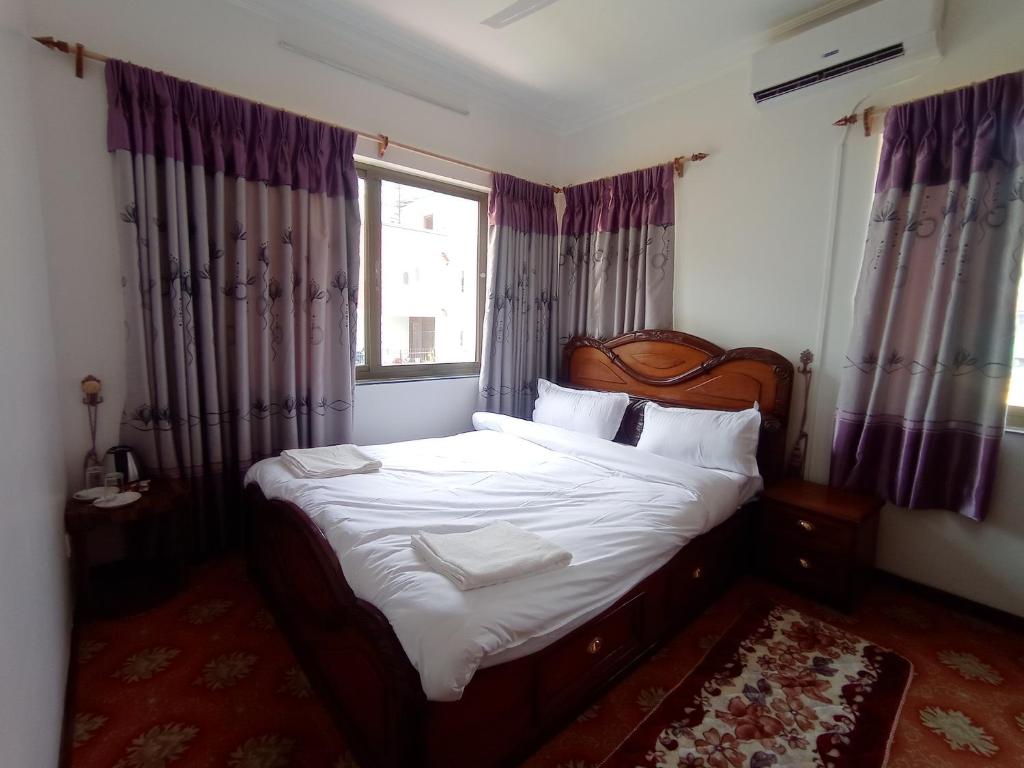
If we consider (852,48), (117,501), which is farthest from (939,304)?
(117,501)

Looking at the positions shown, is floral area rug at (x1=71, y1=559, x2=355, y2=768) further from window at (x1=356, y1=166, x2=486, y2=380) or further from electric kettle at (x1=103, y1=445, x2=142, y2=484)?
window at (x1=356, y1=166, x2=486, y2=380)

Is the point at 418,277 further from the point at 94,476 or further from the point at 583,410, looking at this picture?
the point at 94,476

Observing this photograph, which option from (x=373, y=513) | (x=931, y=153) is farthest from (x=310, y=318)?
(x=931, y=153)

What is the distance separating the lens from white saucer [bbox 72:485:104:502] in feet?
6.55

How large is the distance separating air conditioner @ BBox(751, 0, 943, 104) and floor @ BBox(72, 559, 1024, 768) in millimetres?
2547

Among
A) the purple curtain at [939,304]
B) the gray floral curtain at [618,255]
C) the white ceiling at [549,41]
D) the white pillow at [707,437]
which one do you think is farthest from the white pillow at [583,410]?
the white ceiling at [549,41]

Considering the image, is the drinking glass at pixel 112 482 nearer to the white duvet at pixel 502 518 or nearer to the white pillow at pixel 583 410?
the white duvet at pixel 502 518

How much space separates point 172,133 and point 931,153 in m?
3.36

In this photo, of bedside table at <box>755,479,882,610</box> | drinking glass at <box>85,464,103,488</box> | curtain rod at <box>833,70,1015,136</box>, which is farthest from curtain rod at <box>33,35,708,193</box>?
bedside table at <box>755,479,882,610</box>

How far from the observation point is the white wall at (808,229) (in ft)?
6.95

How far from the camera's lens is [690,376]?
9.59 feet

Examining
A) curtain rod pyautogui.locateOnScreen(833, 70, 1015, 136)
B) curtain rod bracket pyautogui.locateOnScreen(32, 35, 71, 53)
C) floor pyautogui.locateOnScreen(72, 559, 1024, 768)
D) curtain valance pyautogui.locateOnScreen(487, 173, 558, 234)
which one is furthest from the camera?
curtain valance pyautogui.locateOnScreen(487, 173, 558, 234)

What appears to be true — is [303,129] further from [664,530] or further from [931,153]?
[931,153]

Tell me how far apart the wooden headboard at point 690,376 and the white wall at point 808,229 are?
0.18 metres
